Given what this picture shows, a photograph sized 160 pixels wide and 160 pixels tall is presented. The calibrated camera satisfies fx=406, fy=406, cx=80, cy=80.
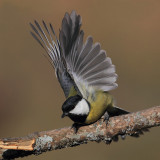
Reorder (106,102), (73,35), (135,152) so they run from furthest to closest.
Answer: (135,152) → (106,102) → (73,35)

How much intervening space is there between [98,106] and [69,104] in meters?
0.26

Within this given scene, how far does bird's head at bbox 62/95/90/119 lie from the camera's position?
267 cm

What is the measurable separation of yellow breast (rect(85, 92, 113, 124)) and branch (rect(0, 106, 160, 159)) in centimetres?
11

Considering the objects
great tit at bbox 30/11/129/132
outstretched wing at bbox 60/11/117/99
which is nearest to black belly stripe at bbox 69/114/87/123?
great tit at bbox 30/11/129/132

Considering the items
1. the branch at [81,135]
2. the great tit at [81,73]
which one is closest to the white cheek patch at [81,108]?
the great tit at [81,73]

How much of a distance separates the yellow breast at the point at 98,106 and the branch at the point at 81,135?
108 millimetres

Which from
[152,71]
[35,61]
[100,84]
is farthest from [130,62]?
[100,84]

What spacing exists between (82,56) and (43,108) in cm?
236

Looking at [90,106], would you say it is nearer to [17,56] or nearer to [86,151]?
[86,151]

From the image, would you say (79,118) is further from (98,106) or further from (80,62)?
(80,62)

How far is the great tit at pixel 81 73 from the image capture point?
2.69 metres

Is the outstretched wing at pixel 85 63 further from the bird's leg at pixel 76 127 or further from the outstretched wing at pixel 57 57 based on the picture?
the bird's leg at pixel 76 127

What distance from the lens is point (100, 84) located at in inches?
114

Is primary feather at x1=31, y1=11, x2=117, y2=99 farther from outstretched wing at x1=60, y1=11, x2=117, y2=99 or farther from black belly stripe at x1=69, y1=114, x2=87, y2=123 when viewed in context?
black belly stripe at x1=69, y1=114, x2=87, y2=123
